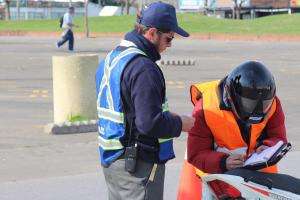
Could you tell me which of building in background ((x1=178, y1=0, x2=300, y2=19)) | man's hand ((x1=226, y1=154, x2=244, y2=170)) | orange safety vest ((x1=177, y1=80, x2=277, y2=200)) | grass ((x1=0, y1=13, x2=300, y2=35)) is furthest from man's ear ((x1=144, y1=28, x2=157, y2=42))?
building in background ((x1=178, y1=0, x2=300, y2=19))

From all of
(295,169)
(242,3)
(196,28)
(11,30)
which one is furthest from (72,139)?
(242,3)

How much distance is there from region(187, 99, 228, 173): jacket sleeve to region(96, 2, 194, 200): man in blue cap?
56mm

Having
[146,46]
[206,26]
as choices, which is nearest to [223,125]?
[146,46]

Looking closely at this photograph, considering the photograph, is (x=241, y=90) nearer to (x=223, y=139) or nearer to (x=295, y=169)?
(x=223, y=139)

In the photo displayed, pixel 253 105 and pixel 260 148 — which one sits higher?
pixel 253 105

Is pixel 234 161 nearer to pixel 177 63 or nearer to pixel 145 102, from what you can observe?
pixel 145 102

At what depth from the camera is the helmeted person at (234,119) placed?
2.90 meters

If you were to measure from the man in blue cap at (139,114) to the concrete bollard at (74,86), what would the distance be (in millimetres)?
6147

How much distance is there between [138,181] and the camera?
129 inches

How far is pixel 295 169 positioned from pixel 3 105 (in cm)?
658

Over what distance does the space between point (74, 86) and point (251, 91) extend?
22.5 ft

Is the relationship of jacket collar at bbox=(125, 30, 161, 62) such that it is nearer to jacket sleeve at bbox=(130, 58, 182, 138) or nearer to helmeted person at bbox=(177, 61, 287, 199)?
jacket sleeve at bbox=(130, 58, 182, 138)

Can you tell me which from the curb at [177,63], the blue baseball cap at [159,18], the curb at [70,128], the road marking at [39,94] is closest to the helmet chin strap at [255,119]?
the blue baseball cap at [159,18]

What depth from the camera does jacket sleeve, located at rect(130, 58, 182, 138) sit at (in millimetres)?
3084
